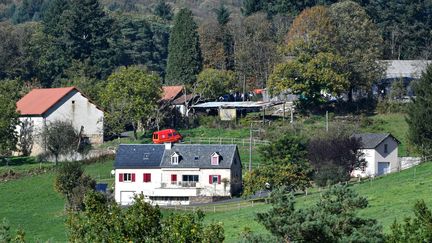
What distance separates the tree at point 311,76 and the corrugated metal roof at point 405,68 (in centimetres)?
722

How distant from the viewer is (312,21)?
83.8 m

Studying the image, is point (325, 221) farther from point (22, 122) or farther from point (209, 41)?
point (209, 41)

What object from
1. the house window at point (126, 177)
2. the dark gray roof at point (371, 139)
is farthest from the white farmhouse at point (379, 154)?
the house window at point (126, 177)

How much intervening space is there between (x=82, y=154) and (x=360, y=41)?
20554mm

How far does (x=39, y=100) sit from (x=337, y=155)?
2417cm

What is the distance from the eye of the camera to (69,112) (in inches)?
A: 3054

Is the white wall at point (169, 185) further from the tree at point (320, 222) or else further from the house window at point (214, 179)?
the tree at point (320, 222)

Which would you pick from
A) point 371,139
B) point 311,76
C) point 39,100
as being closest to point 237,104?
point 311,76

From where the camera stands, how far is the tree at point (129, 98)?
76.1m

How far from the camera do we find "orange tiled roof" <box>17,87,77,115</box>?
7694cm

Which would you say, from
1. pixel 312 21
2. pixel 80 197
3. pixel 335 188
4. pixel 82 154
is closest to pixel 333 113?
pixel 312 21

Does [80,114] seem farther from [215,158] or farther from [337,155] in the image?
[337,155]

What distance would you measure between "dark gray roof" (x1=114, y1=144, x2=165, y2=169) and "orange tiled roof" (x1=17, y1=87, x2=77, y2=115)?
1269cm

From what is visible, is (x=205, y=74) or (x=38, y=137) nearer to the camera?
(x=38, y=137)
